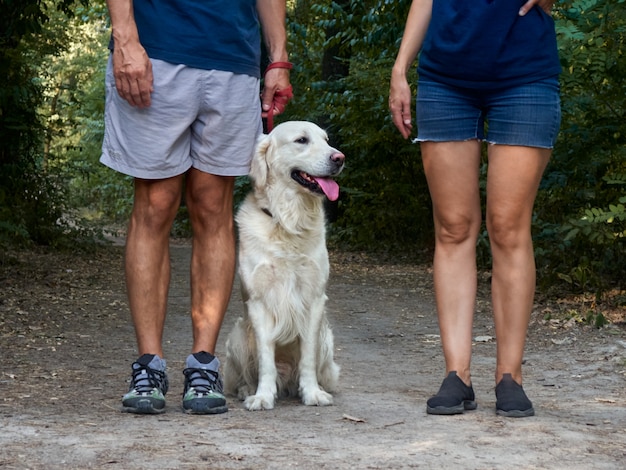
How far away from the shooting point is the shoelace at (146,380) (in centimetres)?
403

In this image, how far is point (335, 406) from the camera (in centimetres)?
436

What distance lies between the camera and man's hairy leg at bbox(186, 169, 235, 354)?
4273 mm

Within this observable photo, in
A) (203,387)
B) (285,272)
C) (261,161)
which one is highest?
(261,161)

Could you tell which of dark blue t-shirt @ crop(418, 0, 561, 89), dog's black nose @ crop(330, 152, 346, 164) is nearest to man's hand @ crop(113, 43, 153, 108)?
dog's black nose @ crop(330, 152, 346, 164)

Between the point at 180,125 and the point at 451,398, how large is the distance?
1547 millimetres

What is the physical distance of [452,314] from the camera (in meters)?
4.16

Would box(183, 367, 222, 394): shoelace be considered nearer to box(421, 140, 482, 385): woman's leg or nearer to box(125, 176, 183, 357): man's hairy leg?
box(125, 176, 183, 357): man's hairy leg

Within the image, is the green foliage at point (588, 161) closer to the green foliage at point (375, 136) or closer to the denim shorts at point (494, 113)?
the green foliage at point (375, 136)

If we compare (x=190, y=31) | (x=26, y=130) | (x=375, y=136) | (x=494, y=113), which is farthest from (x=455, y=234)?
(x=375, y=136)

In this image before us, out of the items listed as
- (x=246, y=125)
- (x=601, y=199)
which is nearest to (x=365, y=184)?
(x=601, y=199)

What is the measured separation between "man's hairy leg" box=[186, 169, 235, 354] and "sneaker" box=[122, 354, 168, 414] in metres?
0.22

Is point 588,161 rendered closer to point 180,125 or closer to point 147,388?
point 180,125

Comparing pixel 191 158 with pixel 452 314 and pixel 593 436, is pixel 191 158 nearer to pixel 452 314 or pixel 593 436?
pixel 452 314

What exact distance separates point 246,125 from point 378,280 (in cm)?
687
